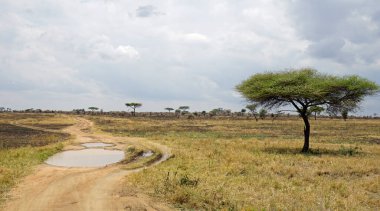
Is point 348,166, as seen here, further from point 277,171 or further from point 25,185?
point 25,185

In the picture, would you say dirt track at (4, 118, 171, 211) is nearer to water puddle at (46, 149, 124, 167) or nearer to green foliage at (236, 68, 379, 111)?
water puddle at (46, 149, 124, 167)

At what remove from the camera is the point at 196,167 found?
24.1 m

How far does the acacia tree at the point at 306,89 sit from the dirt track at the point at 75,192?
16166 millimetres

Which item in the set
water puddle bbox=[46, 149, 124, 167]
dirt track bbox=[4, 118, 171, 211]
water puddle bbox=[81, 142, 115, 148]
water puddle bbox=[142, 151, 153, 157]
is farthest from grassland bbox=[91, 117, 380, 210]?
water puddle bbox=[81, 142, 115, 148]

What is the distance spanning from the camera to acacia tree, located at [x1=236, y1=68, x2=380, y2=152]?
106 feet

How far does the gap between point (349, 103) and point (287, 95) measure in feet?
19.9

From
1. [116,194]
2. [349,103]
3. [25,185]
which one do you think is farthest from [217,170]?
[349,103]

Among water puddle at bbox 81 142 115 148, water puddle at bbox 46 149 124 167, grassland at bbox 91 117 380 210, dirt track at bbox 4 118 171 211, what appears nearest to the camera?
dirt track at bbox 4 118 171 211

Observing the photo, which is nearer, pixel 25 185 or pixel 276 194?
pixel 276 194

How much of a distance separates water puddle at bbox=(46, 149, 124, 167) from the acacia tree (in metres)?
13.4

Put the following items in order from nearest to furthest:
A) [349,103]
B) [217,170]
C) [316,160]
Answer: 1. [217,170]
2. [316,160]
3. [349,103]

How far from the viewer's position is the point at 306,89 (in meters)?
32.2

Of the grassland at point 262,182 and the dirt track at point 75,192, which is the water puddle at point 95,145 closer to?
the grassland at point 262,182

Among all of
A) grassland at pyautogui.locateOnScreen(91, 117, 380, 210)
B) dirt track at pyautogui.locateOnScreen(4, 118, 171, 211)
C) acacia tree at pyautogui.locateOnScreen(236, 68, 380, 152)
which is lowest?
dirt track at pyautogui.locateOnScreen(4, 118, 171, 211)
